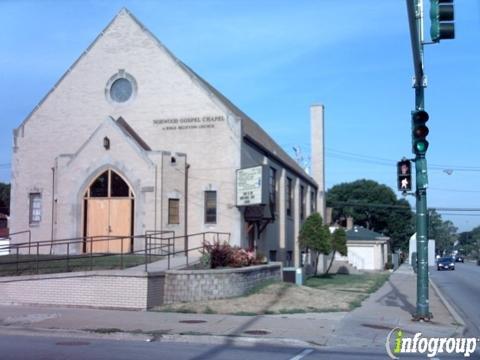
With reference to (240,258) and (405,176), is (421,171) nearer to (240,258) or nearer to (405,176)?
(405,176)

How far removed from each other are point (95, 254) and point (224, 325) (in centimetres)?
1005

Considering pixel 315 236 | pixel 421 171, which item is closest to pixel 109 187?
pixel 315 236

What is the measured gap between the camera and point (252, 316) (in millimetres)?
16422

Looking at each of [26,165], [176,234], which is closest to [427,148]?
[176,234]

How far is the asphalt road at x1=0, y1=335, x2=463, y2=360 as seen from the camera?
10750mm

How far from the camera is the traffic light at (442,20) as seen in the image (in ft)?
34.6

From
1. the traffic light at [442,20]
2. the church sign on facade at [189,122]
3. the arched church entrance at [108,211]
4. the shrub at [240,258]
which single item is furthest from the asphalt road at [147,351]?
the church sign on facade at [189,122]

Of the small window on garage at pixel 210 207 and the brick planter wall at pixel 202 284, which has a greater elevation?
the small window on garage at pixel 210 207

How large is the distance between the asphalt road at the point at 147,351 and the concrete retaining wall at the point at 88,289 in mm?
4486

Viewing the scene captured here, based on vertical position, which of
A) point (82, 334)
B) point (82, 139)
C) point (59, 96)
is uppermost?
point (59, 96)

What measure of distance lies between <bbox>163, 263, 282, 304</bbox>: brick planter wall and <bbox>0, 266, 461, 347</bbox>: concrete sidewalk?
1.93 meters

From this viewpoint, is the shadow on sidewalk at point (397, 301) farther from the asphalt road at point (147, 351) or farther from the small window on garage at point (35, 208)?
the small window on garage at point (35, 208)

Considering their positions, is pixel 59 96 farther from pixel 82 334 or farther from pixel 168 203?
pixel 82 334

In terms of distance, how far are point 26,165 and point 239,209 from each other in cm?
1018
